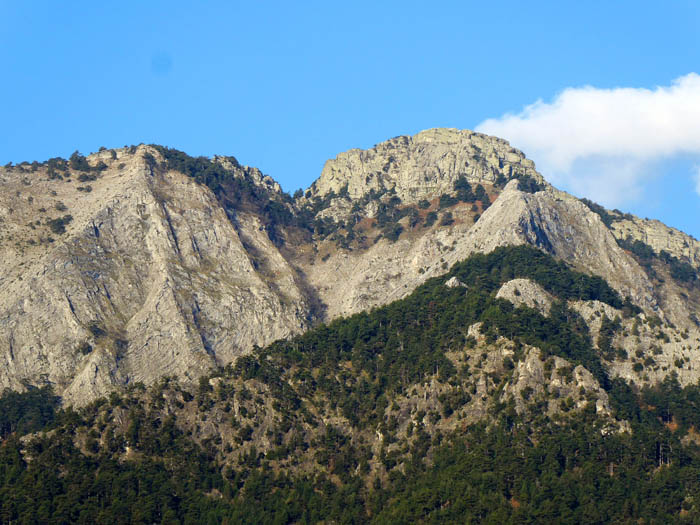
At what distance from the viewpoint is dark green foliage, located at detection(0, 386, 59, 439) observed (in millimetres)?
187000

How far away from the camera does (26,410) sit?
625 feet

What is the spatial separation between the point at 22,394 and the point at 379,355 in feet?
192

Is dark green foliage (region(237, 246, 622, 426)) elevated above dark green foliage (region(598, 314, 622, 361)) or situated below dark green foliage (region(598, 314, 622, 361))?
above

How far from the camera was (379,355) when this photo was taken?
198 m

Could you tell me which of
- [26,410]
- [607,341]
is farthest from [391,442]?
[26,410]

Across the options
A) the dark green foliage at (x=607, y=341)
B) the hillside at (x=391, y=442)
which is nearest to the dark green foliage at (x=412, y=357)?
the hillside at (x=391, y=442)

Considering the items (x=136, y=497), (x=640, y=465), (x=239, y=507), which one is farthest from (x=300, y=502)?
(x=640, y=465)

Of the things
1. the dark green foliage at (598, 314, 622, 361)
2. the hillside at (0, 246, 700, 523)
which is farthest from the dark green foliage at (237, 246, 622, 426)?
the dark green foliage at (598, 314, 622, 361)

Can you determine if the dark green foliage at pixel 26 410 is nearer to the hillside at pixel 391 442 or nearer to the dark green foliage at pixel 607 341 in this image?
the hillside at pixel 391 442

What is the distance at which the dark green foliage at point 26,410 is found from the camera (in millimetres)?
187000

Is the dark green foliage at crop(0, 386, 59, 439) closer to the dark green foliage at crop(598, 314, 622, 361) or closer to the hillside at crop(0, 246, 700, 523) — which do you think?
the hillside at crop(0, 246, 700, 523)

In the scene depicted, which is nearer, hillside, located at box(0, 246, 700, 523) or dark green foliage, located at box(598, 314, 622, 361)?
hillside, located at box(0, 246, 700, 523)

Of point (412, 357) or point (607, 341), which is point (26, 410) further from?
point (607, 341)

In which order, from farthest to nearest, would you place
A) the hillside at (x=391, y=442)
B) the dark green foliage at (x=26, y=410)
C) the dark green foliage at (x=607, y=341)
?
the dark green foliage at (x=607, y=341) → the dark green foliage at (x=26, y=410) → the hillside at (x=391, y=442)
